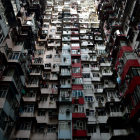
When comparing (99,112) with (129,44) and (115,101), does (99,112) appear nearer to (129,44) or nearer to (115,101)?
(115,101)

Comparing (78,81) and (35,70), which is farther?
(35,70)

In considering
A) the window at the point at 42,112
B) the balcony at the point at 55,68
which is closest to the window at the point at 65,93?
the window at the point at 42,112

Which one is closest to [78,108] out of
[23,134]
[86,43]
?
[23,134]

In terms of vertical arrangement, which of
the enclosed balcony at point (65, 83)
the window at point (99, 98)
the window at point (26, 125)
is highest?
the enclosed balcony at point (65, 83)

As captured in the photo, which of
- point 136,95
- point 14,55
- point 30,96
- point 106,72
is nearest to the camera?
point 136,95

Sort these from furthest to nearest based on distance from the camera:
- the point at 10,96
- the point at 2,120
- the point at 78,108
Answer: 1. the point at 78,108
2. the point at 10,96
3. the point at 2,120

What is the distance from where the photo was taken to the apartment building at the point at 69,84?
19.6 metres

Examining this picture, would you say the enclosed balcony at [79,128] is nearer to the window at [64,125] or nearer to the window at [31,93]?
the window at [64,125]

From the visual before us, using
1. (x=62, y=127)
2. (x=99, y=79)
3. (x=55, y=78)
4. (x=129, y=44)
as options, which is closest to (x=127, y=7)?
(x=129, y=44)

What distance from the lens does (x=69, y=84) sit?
24938 mm

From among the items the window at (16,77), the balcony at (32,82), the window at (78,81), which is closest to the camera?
the window at (16,77)

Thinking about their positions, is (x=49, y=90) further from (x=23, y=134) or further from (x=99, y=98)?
(x=99, y=98)

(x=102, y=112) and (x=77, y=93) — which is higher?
(x=77, y=93)

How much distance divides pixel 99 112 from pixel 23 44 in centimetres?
1798
